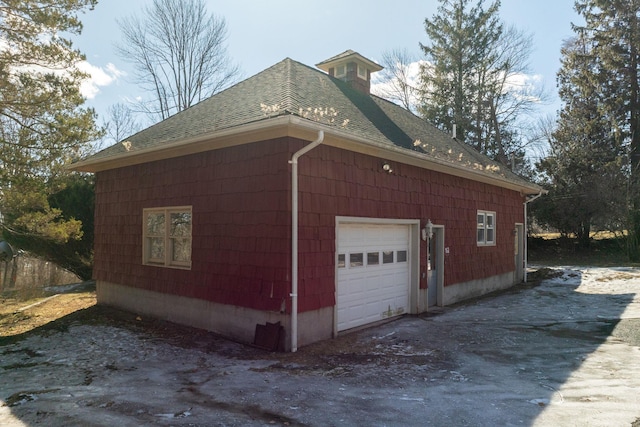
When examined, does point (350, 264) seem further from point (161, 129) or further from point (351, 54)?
point (351, 54)

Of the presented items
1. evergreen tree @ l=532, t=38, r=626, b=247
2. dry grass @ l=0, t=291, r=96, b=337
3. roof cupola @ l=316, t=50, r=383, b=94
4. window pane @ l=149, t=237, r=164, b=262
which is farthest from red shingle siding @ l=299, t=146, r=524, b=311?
evergreen tree @ l=532, t=38, r=626, b=247

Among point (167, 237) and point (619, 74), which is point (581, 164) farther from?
point (167, 237)

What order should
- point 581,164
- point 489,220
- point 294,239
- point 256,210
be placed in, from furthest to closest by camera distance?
point 581,164
point 489,220
point 256,210
point 294,239

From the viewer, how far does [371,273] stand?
789cm

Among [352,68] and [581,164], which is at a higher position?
[352,68]

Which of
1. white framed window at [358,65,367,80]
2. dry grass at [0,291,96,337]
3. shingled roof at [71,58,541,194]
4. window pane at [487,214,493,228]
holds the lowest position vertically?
dry grass at [0,291,96,337]

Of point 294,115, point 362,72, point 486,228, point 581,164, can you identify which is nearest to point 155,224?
point 294,115

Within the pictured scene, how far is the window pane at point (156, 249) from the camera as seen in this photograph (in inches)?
336

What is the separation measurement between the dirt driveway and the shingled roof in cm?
333

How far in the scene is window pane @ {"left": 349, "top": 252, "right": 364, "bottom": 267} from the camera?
743cm

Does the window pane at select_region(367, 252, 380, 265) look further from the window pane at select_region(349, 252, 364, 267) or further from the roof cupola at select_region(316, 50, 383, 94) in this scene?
the roof cupola at select_region(316, 50, 383, 94)

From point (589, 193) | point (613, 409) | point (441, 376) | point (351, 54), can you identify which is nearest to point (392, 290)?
point (441, 376)

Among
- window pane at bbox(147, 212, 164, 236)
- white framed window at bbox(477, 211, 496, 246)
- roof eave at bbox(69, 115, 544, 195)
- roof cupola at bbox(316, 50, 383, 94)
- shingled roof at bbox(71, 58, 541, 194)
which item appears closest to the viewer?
roof eave at bbox(69, 115, 544, 195)

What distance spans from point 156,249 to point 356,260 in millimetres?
4223
